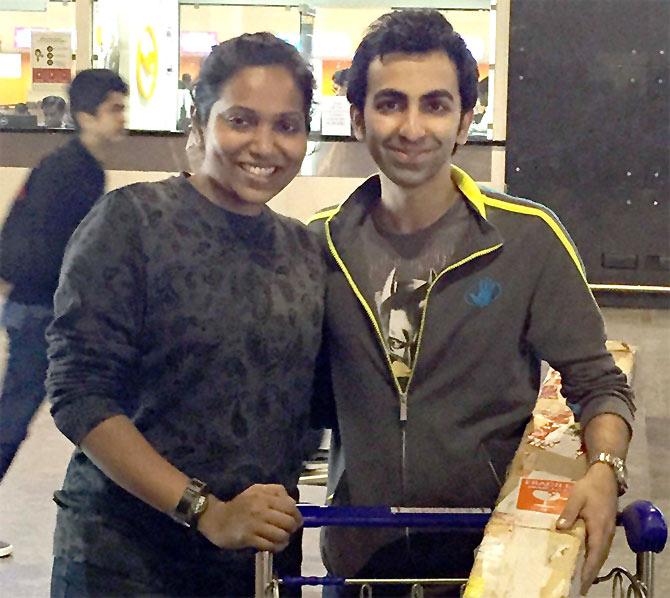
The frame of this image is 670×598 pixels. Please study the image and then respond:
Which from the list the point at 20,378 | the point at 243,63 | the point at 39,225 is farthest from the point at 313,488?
the point at 243,63

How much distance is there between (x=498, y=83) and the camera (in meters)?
3.40

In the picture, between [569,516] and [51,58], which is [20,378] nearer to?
[51,58]

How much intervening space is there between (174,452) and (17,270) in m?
1.69

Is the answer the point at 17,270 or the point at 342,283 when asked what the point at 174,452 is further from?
the point at 17,270

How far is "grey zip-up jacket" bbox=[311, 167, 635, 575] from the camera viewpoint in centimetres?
149

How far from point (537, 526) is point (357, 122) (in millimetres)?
602

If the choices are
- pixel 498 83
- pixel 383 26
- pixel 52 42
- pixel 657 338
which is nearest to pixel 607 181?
pixel 657 338

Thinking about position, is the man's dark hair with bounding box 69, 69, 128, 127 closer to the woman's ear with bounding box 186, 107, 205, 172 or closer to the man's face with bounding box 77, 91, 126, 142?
the man's face with bounding box 77, 91, 126, 142

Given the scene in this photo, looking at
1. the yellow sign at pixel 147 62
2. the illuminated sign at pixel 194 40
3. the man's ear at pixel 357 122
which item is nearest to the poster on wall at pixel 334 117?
the illuminated sign at pixel 194 40

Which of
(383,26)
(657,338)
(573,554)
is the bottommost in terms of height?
(657,338)

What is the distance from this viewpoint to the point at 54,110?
2865 mm

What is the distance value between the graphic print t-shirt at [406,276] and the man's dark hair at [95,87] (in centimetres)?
125

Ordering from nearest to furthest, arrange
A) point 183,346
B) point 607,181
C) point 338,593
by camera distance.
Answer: point 183,346, point 338,593, point 607,181

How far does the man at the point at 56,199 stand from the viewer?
2.63 meters
